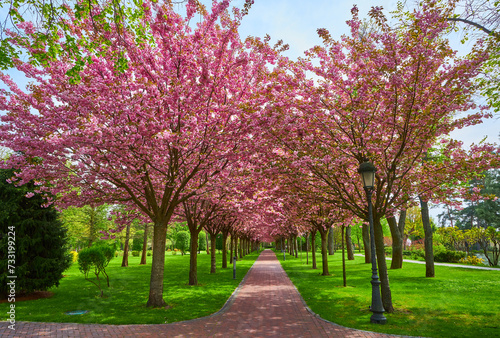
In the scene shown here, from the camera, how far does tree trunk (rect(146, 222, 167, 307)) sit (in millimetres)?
10000

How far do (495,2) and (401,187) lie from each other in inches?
217

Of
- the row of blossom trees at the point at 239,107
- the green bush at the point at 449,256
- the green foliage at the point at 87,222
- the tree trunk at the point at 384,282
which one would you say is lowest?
the green bush at the point at 449,256

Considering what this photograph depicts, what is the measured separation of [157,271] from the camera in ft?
33.4

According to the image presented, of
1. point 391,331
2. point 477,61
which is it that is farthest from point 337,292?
point 477,61

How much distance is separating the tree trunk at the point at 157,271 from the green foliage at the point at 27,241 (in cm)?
586

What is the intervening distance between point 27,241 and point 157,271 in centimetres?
656

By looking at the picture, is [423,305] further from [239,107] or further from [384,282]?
[239,107]

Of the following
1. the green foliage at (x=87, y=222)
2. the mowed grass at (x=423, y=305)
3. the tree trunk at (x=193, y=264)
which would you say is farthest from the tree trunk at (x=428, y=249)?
the green foliage at (x=87, y=222)

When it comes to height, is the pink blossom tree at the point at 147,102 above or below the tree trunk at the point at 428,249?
above

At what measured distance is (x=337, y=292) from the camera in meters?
13.0

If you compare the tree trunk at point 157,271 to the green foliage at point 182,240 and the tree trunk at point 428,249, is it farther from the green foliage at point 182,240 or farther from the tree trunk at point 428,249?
the green foliage at point 182,240

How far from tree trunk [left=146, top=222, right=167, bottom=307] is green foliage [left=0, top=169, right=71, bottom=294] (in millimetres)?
5858

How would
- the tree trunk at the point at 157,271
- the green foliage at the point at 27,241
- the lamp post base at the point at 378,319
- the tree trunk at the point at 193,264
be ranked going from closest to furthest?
the lamp post base at the point at 378,319, the tree trunk at the point at 157,271, the green foliage at the point at 27,241, the tree trunk at the point at 193,264

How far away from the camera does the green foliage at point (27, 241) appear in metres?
11.8
